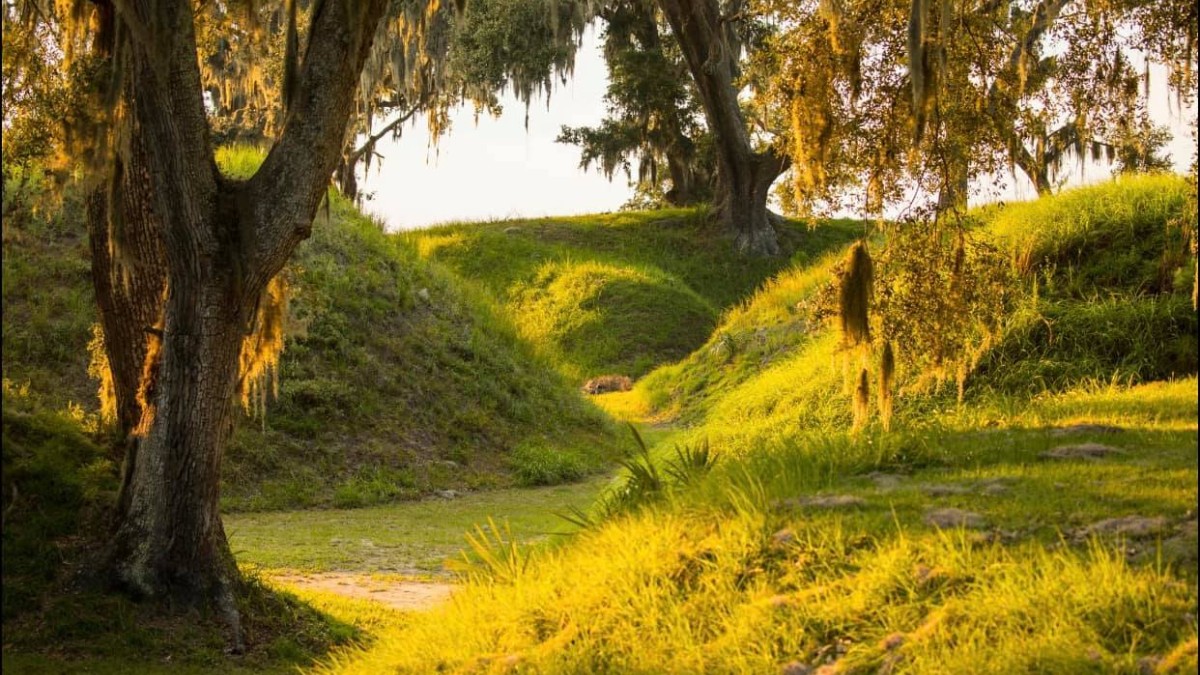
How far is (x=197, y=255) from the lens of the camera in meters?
8.51

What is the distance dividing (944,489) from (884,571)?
1.16 m

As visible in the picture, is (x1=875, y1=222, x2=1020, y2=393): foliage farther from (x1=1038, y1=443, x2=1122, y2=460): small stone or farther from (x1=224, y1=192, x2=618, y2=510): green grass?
(x1=224, y1=192, x2=618, y2=510): green grass

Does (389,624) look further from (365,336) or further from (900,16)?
(365,336)

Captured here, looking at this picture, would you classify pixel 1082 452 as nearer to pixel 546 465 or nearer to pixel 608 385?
pixel 546 465

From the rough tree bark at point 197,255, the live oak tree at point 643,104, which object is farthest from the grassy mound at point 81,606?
the live oak tree at point 643,104

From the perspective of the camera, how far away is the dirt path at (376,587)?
394 inches

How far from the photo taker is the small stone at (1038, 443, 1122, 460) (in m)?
7.11

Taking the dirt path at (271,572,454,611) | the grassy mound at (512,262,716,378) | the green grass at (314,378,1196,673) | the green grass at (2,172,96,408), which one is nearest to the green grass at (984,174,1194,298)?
the green grass at (314,378,1196,673)

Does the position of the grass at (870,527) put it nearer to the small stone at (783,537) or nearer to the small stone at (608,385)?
the small stone at (783,537)

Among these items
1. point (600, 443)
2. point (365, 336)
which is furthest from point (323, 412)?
point (600, 443)

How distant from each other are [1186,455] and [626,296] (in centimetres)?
2476

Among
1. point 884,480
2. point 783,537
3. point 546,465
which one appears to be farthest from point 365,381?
point 783,537

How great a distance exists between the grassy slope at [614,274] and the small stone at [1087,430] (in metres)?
18.3

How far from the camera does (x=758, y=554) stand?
20.8 ft
